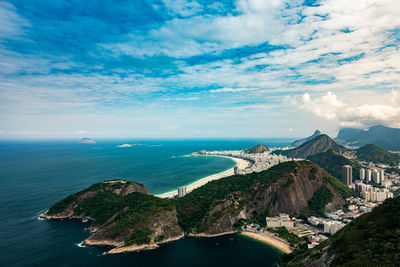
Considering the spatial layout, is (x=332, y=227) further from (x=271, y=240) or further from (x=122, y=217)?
(x=122, y=217)

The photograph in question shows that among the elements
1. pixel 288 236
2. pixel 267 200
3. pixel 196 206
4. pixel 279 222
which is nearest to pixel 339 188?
pixel 267 200

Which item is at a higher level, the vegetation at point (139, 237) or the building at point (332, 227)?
the building at point (332, 227)

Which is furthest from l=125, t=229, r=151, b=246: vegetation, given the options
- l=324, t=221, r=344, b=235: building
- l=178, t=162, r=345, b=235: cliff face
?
l=324, t=221, r=344, b=235: building

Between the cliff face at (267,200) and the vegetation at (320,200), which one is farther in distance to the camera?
the vegetation at (320,200)

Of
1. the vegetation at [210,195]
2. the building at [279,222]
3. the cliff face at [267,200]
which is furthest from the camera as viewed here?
the vegetation at [210,195]

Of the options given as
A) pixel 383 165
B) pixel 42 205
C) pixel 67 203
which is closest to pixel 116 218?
pixel 67 203

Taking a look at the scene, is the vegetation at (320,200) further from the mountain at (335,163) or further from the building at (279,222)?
the mountain at (335,163)

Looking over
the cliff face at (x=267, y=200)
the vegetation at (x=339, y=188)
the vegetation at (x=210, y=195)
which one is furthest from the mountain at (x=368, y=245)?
the vegetation at (x=339, y=188)

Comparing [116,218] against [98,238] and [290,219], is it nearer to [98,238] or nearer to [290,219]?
[98,238]
